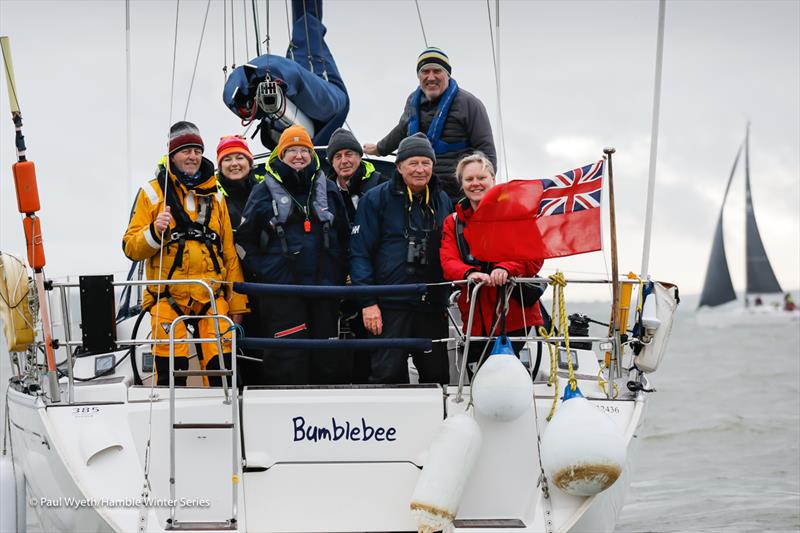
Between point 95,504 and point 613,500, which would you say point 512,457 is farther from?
point 95,504

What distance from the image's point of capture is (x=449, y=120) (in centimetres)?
817

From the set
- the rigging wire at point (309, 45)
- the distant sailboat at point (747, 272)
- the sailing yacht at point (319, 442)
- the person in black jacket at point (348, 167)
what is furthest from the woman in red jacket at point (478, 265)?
the distant sailboat at point (747, 272)

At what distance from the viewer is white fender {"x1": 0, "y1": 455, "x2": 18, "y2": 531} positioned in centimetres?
679

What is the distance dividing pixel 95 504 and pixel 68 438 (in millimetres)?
496

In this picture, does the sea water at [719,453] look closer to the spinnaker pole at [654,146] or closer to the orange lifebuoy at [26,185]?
the spinnaker pole at [654,146]

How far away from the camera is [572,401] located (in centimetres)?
562

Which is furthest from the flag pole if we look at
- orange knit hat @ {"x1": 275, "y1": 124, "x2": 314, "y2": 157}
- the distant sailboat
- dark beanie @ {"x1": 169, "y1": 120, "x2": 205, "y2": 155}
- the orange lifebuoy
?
the distant sailboat

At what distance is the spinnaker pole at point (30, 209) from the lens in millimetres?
6012

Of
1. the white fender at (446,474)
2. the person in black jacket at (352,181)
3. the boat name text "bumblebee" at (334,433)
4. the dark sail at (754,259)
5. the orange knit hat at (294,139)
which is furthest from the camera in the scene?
the dark sail at (754,259)

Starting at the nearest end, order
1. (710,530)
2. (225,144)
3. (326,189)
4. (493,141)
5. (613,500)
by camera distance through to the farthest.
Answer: (613,500)
(326,189)
(225,144)
(493,141)
(710,530)

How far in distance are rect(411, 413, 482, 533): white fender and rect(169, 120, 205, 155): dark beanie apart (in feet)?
7.43

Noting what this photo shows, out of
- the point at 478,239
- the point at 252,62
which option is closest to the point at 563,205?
the point at 478,239

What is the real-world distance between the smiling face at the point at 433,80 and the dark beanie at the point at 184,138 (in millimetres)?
2043

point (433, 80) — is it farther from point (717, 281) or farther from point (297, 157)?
point (717, 281)
